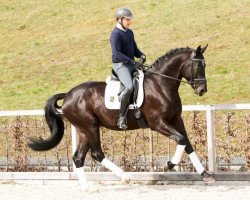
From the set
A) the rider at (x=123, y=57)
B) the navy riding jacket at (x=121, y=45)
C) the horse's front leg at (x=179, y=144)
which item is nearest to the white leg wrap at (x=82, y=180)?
the rider at (x=123, y=57)

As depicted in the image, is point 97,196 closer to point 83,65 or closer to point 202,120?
point 202,120

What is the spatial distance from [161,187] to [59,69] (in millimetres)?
24267

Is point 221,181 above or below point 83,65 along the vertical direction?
below

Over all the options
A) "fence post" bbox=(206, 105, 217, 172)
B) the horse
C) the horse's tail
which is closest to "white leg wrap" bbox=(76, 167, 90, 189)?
the horse

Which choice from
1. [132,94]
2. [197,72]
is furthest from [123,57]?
[197,72]

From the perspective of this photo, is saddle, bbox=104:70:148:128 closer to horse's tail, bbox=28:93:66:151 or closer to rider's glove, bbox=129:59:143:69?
rider's glove, bbox=129:59:143:69

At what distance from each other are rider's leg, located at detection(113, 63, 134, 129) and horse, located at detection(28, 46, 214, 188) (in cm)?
17

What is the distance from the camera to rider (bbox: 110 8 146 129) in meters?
11.6

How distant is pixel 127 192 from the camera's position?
11609mm

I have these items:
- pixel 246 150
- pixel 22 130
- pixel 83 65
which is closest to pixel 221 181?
pixel 246 150

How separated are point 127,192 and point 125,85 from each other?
6.09 feet

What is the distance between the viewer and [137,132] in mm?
14078

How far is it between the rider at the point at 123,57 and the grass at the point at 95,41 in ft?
47.7

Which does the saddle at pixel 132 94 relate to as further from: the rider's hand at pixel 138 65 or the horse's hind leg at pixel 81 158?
the horse's hind leg at pixel 81 158
